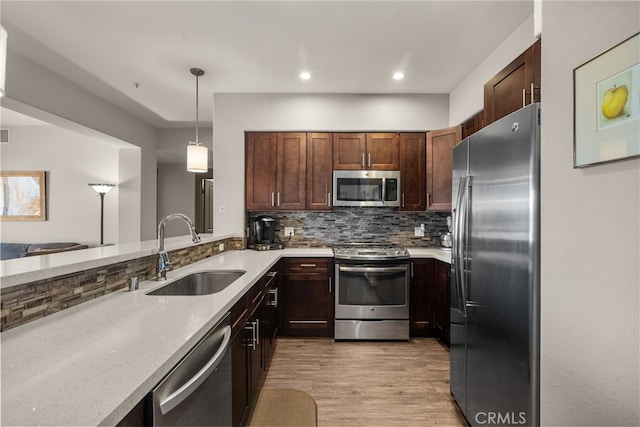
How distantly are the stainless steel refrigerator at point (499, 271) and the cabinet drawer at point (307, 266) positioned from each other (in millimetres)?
1499

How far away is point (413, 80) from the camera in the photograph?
3.19m

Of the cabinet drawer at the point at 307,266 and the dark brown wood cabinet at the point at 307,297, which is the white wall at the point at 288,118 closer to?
the cabinet drawer at the point at 307,266

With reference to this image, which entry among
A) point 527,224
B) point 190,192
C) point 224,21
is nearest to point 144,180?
point 190,192

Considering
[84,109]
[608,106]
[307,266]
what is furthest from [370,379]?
[84,109]

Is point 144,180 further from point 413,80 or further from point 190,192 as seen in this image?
point 413,80

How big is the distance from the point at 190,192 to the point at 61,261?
522 cm

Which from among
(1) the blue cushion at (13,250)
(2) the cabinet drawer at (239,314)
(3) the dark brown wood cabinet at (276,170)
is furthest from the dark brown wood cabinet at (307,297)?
(1) the blue cushion at (13,250)

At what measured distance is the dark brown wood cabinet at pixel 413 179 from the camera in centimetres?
350

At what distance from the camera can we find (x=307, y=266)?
326 cm

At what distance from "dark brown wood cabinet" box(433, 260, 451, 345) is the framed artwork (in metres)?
5.70

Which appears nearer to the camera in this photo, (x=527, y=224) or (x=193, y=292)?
(x=527, y=224)

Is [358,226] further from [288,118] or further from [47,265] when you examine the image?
[47,265]

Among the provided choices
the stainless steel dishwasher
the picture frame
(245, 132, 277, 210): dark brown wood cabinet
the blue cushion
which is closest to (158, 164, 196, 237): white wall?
the blue cushion

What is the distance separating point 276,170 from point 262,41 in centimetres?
140
